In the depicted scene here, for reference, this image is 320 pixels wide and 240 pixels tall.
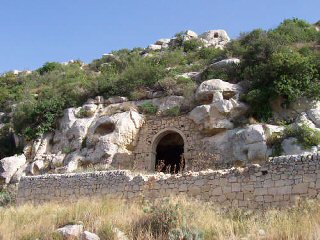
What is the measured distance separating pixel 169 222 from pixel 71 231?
1919 millimetres

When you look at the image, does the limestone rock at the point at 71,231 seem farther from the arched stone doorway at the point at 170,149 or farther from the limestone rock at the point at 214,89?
the arched stone doorway at the point at 170,149

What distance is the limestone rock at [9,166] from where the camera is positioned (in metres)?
19.1

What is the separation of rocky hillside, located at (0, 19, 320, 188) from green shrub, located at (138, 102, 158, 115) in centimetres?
4

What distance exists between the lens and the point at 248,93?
1720cm

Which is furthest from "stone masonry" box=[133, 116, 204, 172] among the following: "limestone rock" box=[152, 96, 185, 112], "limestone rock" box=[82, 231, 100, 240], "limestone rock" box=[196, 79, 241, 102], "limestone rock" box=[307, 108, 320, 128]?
"limestone rock" box=[82, 231, 100, 240]

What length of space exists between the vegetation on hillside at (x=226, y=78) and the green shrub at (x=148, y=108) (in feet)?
3.13

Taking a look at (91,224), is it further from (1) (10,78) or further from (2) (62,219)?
(1) (10,78)

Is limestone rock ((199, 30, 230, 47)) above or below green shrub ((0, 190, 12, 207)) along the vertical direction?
above

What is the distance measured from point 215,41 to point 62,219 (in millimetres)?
24769

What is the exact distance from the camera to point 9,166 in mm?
19438

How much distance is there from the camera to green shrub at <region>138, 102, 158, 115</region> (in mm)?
19438

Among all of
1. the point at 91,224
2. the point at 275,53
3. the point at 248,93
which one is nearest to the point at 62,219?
the point at 91,224

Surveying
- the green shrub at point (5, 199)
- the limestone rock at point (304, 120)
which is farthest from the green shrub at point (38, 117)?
the limestone rock at point (304, 120)

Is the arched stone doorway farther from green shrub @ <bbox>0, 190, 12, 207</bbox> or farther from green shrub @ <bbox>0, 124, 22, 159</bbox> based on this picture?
green shrub @ <bbox>0, 124, 22, 159</bbox>
